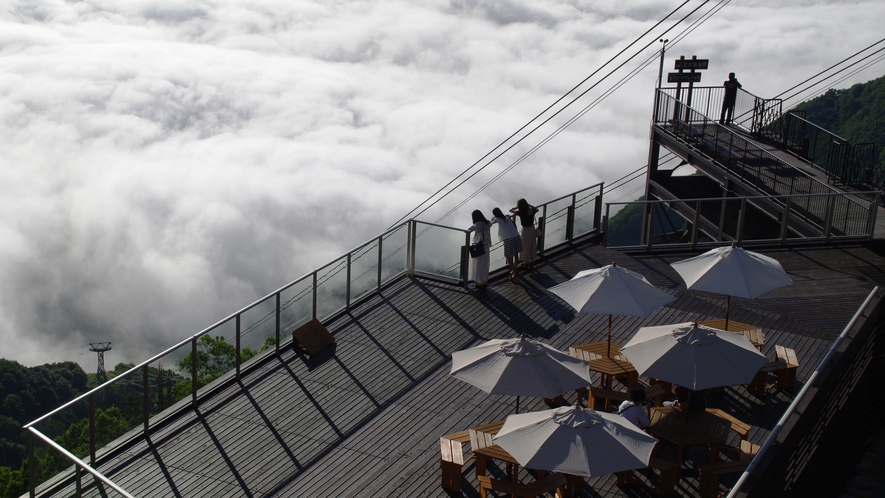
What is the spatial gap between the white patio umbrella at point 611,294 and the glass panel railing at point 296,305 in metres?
4.79

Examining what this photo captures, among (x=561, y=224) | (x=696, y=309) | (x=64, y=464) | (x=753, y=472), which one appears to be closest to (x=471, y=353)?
(x=753, y=472)

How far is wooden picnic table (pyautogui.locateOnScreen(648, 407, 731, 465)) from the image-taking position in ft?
30.1

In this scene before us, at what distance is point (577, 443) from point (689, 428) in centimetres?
247

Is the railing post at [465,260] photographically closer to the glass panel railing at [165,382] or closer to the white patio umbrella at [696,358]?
the glass panel railing at [165,382]

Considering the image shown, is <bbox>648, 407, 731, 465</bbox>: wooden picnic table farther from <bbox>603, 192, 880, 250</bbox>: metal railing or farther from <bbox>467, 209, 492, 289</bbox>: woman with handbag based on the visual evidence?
<bbox>603, 192, 880, 250</bbox>: metal railing

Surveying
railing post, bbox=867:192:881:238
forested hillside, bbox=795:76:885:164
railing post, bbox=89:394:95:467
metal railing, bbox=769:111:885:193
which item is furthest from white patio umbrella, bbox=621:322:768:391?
forested hillside, bbox=795:76:885:164

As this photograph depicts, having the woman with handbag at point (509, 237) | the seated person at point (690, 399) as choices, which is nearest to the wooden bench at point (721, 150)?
the woman with handbag at point (509, 237)

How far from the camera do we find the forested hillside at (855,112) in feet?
307

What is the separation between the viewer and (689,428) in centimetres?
938

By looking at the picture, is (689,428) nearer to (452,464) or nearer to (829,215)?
(452,464)

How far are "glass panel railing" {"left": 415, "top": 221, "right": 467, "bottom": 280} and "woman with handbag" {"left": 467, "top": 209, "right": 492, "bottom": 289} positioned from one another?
37 centimetres

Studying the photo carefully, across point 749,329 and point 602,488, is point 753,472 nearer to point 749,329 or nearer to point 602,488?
point 602,488

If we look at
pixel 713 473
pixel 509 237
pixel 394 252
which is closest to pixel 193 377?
pixel 394 252

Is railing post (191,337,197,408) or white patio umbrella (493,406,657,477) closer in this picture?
white patio umbrella (493,406,657,477)
